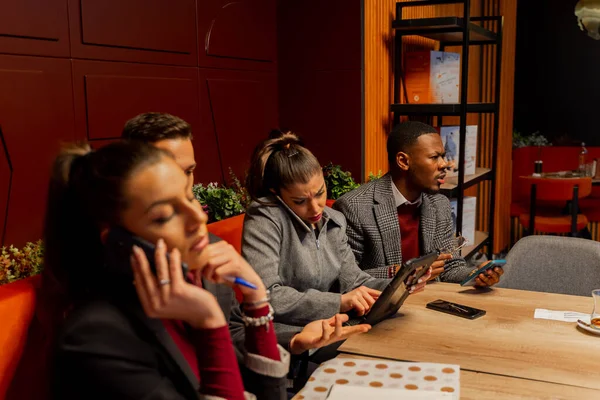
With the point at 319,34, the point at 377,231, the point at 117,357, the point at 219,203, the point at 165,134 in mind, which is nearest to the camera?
the point at 117,357

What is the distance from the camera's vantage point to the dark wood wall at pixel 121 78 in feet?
7.71

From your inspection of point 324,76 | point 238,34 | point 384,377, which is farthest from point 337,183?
point 384,377

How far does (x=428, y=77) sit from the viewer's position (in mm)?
4027

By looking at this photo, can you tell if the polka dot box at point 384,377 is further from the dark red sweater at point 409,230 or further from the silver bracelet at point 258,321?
the dark red sweater at point 409,230

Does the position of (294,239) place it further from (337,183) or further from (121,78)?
(337,183)

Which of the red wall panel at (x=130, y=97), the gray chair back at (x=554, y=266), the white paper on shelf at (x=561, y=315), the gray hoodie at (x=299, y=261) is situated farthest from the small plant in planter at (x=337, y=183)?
the white paper on shelf at (x=561, y=315)

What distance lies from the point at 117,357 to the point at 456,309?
4.14 feet

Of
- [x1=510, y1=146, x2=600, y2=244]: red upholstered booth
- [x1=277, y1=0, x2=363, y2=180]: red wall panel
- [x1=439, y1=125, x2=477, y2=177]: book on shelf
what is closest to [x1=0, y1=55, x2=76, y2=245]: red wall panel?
[x1=277, y1=0, x2=363, y2=180]: red wall panel

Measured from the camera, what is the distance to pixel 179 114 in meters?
3.17

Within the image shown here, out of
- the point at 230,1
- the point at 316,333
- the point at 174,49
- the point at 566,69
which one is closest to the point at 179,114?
the point at 174,49

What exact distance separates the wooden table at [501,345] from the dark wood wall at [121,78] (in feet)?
3.99

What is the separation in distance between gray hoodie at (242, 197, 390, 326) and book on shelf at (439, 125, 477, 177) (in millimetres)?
1859

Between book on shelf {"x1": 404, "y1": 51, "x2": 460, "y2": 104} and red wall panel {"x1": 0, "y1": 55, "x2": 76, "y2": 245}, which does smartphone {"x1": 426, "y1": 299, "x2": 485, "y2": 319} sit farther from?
book on shelf {"x1": 404, "y1": 51, "x2": 460, "y2": 104}

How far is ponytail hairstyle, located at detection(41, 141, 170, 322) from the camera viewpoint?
1116mm
